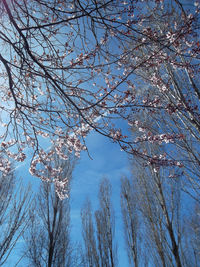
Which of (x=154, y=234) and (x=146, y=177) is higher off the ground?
(x=146, y=177)

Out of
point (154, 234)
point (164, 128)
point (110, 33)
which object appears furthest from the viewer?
point (154, 234)

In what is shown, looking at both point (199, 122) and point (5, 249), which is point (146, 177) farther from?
point (5, 249)

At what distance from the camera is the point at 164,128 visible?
4.18 meters

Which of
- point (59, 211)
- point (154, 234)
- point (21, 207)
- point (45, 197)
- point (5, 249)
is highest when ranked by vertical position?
point (45, 197)

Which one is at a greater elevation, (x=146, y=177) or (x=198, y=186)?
(x=146, y=177)

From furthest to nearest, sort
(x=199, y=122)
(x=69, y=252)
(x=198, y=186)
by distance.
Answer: (x=69, y=252)
(x=198, y=186)
(x=199, y=122)

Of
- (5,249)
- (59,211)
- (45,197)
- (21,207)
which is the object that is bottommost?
(5,249)

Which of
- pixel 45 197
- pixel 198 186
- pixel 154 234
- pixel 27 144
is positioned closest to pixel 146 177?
pixel 154 234

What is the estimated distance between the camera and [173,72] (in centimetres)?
399

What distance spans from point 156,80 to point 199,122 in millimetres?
1362

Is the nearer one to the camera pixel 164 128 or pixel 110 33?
pixel 110 33

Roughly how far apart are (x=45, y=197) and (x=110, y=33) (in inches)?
283

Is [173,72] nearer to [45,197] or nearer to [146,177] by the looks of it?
[146,177]

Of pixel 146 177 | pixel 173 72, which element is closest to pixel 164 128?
pixel 173 72
